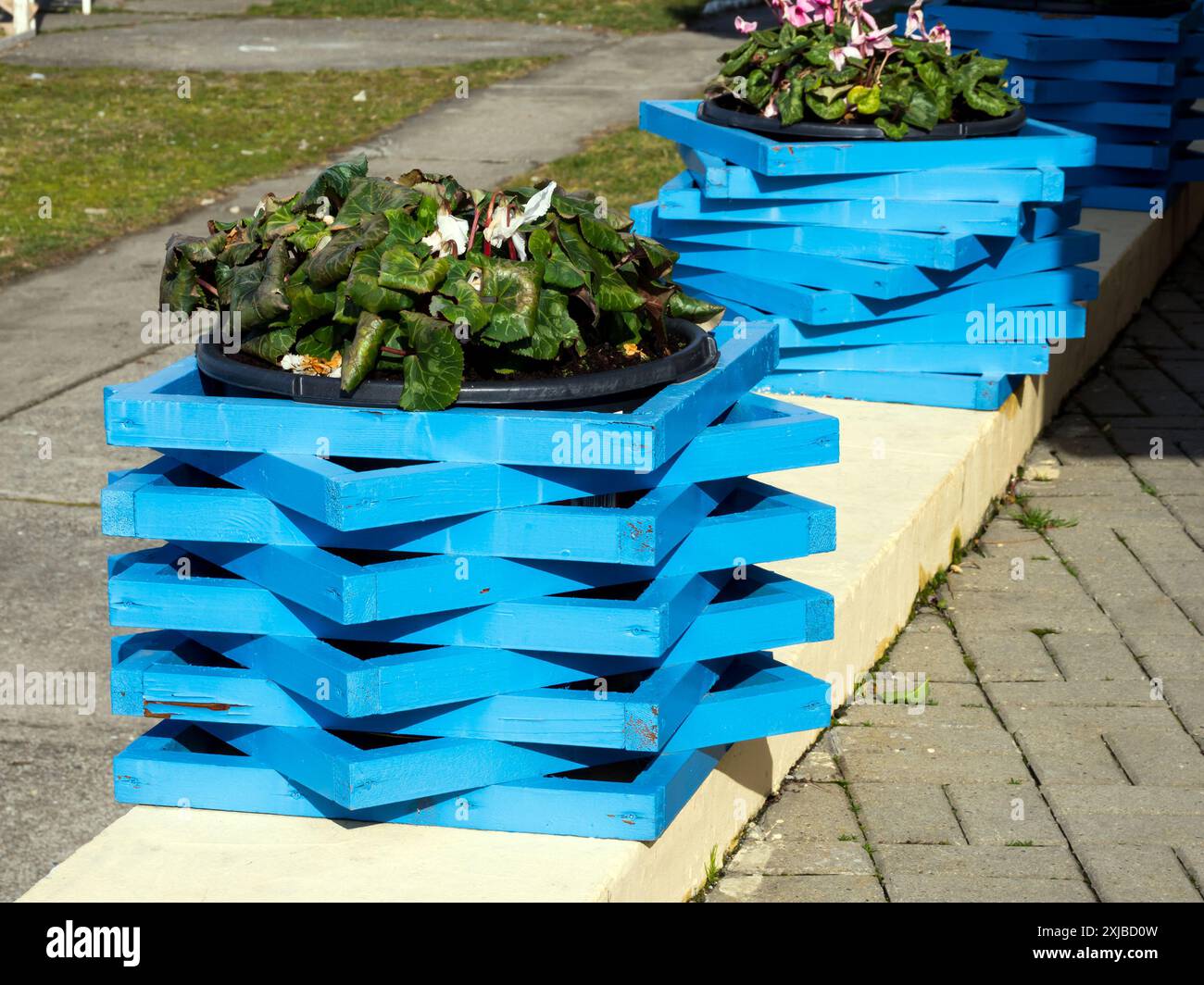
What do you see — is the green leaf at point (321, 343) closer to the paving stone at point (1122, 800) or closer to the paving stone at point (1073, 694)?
the paving stone at point (1122, 800)

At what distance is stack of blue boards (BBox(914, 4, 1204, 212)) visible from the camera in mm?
7621

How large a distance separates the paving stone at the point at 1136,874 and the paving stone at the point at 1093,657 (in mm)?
889

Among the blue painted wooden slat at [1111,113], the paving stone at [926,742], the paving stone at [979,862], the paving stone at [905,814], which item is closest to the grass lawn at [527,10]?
the blue painted wooden slat at [1111,113]

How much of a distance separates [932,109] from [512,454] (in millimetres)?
2954

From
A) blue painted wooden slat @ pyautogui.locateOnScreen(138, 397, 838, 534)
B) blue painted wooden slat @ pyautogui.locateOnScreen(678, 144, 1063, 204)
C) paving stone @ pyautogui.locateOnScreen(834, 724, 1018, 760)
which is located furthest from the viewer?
blue painted wooden slat @ pyautogui.locateOnScreen(678, 144, 1063, 204)

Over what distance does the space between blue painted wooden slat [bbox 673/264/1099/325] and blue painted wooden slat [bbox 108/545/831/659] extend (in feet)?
8.19

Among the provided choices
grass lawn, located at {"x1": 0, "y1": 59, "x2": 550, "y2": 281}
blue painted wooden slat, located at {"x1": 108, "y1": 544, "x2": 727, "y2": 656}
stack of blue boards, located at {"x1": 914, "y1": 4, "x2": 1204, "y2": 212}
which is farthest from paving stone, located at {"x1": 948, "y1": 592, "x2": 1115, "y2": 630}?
grass lawn, located at {"x1": 0, "y1": 59, "x2": 550, "y2": 281}

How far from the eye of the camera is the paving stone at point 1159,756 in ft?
12.7

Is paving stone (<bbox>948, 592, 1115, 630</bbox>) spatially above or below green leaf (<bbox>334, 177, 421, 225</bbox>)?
below

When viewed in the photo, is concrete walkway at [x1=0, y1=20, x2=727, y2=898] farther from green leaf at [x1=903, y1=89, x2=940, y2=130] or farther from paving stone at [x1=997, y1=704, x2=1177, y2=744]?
green leaf at [x1=903, y1=89, x2=940, y2=130]

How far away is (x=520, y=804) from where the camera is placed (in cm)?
295

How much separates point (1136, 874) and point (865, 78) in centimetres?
280

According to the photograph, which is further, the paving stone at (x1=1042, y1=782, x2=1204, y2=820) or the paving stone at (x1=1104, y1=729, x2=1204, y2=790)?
the paving stone at (x1=1104, y1=729, x2=1204, y2=790)
